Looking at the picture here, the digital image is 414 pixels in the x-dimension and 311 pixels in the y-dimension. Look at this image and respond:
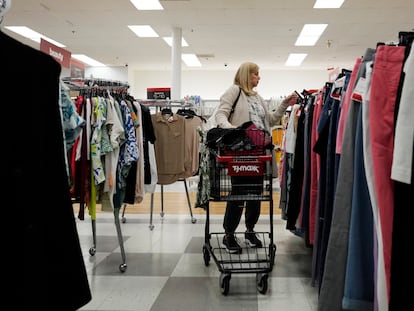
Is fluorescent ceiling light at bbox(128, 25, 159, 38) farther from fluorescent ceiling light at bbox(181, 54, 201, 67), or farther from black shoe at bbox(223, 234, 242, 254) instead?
black shoe at bbox(223, 234, 242, 254)

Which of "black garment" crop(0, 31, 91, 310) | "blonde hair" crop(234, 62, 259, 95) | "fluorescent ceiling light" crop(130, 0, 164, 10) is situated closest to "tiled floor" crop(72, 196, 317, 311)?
"black garment" crop(0, 31, 91, 310)

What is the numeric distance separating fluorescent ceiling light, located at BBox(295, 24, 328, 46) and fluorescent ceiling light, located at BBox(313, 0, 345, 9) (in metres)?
1.26

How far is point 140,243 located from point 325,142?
2289 mm

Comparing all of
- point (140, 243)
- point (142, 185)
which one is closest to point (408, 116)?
point (142, 185)

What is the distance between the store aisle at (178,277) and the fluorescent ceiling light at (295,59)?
371 inches

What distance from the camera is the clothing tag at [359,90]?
145cm

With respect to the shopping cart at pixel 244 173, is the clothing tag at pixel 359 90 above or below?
above

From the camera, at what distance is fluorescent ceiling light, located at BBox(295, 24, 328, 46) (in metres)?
9.12

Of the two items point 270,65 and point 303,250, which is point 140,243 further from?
point 270,65

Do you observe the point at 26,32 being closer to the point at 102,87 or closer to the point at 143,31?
the point at 143,31

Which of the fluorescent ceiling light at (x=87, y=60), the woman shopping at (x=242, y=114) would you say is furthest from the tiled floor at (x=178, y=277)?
the fluorescent ceiling light at (x=87, y=60)

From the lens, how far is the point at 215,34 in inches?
388

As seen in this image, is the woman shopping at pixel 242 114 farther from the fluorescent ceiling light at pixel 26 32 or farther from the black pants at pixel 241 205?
the fluorescent ceiling light at pixel 26 32

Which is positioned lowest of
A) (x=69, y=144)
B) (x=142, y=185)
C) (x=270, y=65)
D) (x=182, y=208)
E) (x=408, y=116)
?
(x=182, y=208)
